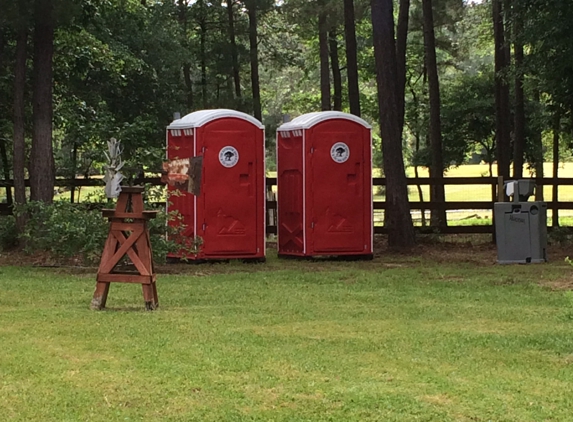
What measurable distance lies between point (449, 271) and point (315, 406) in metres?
8.66

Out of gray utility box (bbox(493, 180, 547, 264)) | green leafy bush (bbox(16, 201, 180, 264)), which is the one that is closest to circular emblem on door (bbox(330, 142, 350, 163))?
gray utility box (bbox(493, 180, 547, 264))

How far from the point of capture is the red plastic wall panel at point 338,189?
15562 mm

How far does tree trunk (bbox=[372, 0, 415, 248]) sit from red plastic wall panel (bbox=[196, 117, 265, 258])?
313 centimetres

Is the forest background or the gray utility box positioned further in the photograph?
the forest background

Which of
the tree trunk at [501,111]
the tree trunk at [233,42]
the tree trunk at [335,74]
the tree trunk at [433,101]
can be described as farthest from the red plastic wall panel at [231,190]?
the tree trunk at [233,42]

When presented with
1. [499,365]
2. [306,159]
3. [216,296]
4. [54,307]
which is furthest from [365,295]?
[306,159]

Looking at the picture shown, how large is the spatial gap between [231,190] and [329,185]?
1.66 meters

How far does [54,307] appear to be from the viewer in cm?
934

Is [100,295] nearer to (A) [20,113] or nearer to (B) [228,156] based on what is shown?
(B) [228,156]

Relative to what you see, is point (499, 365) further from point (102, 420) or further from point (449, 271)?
point (449, 271)

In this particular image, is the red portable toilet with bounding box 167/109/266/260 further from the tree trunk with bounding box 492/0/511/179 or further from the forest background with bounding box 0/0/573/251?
the tree trunk with bounding box 492/0/511/179

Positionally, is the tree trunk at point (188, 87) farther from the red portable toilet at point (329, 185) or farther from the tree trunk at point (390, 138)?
the red portable toilet at point (329, 185)

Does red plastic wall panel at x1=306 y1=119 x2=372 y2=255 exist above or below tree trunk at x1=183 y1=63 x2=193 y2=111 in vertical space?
below

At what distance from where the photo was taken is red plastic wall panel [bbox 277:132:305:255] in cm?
1569
